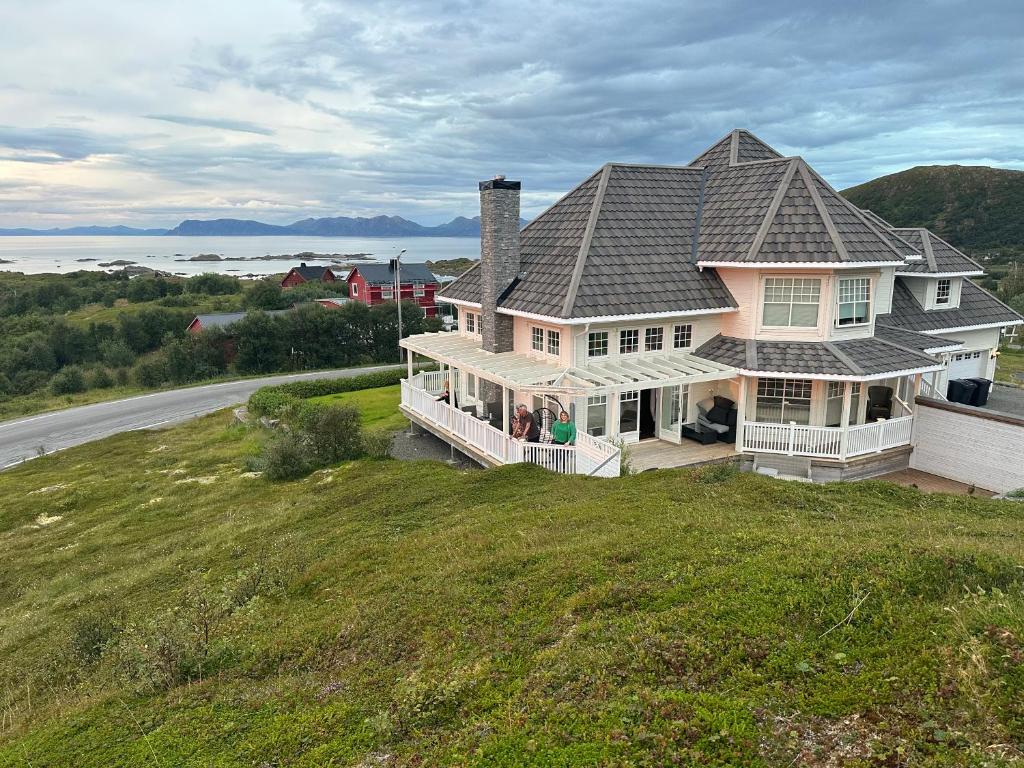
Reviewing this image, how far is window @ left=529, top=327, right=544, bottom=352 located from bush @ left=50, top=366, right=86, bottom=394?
46.7 meters

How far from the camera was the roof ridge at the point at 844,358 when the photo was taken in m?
15.9

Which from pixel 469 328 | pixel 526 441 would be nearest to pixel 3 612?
pixel 526 441

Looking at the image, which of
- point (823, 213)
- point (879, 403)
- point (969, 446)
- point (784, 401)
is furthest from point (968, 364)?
point (784, 401)

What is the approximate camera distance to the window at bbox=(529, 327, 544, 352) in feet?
60.6

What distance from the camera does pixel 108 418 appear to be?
Result: 117ft

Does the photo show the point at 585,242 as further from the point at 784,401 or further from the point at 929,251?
the point at 929,251

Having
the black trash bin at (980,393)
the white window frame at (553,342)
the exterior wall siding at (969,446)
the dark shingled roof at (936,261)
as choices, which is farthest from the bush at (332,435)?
the black trash bin at (980,393)

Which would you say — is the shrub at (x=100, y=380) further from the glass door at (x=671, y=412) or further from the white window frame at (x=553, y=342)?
the glass door at (x=671, y=412)

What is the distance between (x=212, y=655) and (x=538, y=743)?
4.64 metres

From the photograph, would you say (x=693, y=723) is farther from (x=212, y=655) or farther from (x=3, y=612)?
(x=3, y=612)

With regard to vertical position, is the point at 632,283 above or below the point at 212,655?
above

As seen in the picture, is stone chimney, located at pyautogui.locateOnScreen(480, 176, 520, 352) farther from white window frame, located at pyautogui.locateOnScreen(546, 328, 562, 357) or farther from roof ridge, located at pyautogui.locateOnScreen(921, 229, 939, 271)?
roof ridge, located at pyautogui.locateOnScreen(921, 229, 939, 271)

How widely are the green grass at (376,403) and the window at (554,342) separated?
7744 mm

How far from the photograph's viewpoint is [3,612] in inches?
462
